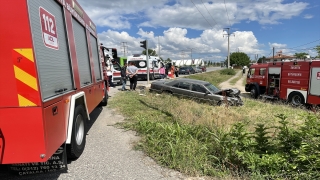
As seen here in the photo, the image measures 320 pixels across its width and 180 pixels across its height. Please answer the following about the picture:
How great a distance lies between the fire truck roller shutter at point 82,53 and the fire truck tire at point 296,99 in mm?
11244

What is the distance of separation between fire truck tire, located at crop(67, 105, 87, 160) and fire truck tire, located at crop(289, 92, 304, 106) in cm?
1155

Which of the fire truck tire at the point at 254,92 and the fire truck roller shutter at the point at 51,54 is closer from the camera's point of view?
the fire truck roller shutter at the point at 51,54

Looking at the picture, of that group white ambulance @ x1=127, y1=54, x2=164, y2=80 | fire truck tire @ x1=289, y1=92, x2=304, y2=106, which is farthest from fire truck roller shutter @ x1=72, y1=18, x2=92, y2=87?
white ambulance @ x1=127, y1=54, x2=164, y2=80

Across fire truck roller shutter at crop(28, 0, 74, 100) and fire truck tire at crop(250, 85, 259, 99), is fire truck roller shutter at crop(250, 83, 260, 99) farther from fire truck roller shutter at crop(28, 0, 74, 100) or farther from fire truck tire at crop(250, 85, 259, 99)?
fire truck roller shutter at crop(28, 0, 74, 100)

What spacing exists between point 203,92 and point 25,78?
8754 mm

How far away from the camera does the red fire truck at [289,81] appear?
1123 cm

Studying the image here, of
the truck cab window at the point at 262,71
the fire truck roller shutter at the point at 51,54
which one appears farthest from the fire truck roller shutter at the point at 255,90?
the fire truck roller shutter at the point at 51,54

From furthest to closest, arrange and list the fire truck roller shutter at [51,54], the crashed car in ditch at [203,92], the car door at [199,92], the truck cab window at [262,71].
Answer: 1. the truck cab window at [262,71]
2. the car door at [199,92]
3. the crashed car in ditch at [203,92]
4. the fire truck roller shutter at [51,54]

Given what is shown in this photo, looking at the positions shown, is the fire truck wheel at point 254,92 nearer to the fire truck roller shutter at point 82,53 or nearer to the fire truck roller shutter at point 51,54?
the fire truck roller shutter at point 82,53

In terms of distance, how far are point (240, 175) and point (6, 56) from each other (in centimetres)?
339

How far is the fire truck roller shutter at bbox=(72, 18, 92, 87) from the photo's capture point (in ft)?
14.0

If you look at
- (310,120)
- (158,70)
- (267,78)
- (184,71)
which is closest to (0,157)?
(310,120)

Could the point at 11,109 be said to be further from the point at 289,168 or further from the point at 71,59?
the point at 289,168

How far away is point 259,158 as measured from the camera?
3.29m
